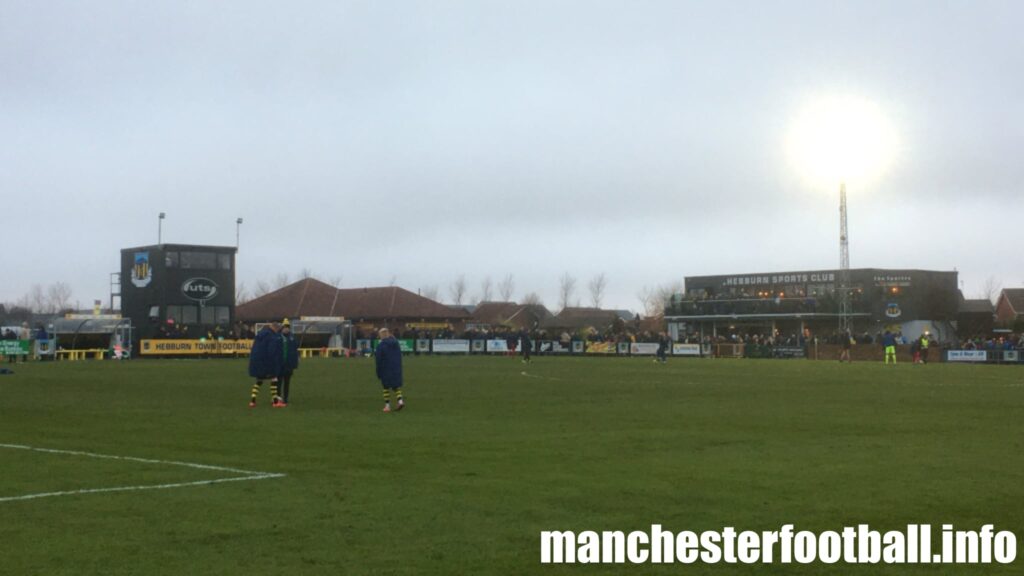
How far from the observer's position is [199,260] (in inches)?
3007

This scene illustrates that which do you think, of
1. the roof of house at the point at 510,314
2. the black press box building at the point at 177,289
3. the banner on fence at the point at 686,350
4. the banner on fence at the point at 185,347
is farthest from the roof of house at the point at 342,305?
the banner on fence at the point at 185,347

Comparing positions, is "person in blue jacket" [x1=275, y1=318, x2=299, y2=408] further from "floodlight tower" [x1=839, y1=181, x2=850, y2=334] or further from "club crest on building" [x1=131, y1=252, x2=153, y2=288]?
"floodlight tower" [x1=839, y1=181, x2=850, y2=334]

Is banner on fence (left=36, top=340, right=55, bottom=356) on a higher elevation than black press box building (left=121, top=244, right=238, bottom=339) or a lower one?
lower

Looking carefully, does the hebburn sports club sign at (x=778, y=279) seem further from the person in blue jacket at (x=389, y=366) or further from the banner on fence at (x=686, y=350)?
the person in blue jacket at (x=389, y=366)

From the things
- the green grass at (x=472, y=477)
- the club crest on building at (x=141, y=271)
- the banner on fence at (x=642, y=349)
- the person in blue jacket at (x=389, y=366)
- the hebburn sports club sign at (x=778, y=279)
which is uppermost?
the hebburn sports club sign at (x=778, y=279)

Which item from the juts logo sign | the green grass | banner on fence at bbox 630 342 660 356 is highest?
the juts logo sign

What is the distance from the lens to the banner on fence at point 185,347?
232 feet

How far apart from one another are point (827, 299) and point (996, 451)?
86762mm

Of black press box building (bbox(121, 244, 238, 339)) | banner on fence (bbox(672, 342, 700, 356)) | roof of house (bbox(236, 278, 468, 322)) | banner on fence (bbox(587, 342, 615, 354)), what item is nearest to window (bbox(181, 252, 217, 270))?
black press box building (bbox(121, 244, 238, 339))

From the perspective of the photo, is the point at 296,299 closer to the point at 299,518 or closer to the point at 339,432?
the point at 339,432

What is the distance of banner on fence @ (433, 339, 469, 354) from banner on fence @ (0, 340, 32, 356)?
28097mm

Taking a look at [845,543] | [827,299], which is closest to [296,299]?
[827,299]

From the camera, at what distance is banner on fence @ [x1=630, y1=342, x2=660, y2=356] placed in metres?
81.6

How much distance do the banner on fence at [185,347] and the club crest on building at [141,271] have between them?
6.21 metres
